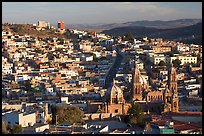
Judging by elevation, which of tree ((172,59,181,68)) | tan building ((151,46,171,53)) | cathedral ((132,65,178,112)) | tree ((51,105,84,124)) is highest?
tan building ((151,46,171,53))

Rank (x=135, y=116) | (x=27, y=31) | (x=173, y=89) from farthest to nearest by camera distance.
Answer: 1. (x=27, y=31)
2. (x=173, y=89)
3. (x=135, y=116)

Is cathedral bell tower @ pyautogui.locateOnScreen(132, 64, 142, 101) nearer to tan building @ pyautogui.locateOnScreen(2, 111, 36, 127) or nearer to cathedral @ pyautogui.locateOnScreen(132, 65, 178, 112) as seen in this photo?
cathedral @ pyautogui.locateOnScreen(132, 65, 178, 112)

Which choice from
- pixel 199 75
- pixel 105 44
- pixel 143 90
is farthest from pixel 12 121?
pixel 105 44

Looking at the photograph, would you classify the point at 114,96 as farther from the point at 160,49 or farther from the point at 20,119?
the point at 160,49

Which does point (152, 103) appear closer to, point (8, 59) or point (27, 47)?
point (8, 59)

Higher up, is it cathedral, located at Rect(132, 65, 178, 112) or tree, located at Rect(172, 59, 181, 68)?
tree, located at Rect(172, 59, 181, 68)

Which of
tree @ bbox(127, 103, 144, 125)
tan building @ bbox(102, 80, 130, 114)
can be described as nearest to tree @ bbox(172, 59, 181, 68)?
tan building @ bbox(102, 80, 130, 114)

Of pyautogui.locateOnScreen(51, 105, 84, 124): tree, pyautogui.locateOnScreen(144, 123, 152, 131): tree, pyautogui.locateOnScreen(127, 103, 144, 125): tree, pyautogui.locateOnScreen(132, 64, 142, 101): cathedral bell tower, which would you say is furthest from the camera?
pyautogui.locateOnScreen(132, 64, 142, 101): cathedral bell tower

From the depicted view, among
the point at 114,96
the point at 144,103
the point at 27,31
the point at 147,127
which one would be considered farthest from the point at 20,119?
the point at 27,31
